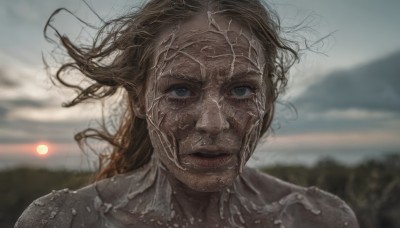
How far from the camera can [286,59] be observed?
302 cm

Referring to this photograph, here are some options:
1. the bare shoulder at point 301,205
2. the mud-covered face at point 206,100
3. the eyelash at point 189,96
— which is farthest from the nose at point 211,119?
the bare shoulder at point 301,205

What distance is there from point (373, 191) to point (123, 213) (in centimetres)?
669

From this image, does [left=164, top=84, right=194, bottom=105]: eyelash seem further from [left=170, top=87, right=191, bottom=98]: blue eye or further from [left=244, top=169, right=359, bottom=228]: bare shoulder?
[left=244, top=169, right=359, bottom=228]: bare shoulder

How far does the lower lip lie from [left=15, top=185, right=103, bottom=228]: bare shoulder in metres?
0.71

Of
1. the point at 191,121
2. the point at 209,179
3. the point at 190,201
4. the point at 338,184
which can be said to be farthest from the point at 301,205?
the point at 338,184

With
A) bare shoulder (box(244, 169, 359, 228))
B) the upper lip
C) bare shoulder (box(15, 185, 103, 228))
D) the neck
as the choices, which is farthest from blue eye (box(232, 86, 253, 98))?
bare shoulder (box(15, 185, 103, 228))

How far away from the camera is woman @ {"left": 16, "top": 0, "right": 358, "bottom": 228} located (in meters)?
2.35

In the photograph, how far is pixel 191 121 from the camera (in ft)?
7.59

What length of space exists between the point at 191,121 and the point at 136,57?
629 millimetres

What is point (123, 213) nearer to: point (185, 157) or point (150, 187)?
point (150, 187)

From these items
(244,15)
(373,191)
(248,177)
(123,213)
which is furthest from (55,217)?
(373,191)

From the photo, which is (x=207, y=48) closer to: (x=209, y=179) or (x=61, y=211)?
(x=209, y=179)

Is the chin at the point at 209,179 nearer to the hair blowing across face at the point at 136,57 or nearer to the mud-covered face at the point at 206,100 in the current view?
the mud-covered face at the point at 206,100

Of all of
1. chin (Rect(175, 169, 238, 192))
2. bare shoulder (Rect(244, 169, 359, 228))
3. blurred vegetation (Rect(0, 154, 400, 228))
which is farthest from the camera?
blurred vegetation (Rect(0, 154, 400, 228))
